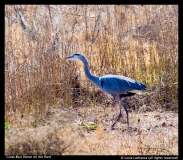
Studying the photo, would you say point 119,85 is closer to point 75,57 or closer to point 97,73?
point 75,57

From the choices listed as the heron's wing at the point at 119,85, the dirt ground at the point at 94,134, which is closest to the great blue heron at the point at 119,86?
the heron's wing at the point at 119,85

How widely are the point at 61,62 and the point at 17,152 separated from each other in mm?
3742

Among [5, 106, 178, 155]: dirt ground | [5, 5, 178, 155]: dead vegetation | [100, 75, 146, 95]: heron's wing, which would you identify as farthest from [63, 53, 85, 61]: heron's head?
[5, 106, 178, 155]: dirt ground

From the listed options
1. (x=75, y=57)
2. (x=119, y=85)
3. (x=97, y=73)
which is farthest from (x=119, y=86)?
(x=97, y=73)

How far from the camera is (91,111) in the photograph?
383 inches

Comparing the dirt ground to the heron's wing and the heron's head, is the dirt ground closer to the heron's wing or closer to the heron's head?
the heron's wing

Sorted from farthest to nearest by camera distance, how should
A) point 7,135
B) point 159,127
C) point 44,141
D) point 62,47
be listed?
point 62,47
point 159,127
point 7,135
point 44,141

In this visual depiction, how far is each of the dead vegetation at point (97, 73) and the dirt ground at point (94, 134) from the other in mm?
23

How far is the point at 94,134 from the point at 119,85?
127 centimetres

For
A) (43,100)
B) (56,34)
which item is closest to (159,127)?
(43,100)

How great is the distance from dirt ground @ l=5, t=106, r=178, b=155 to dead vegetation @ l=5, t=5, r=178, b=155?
0.9 inches

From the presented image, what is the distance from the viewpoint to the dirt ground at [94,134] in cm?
644

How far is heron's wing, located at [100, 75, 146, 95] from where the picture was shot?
9.09 meters

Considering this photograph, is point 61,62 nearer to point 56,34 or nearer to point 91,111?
point 56,34
